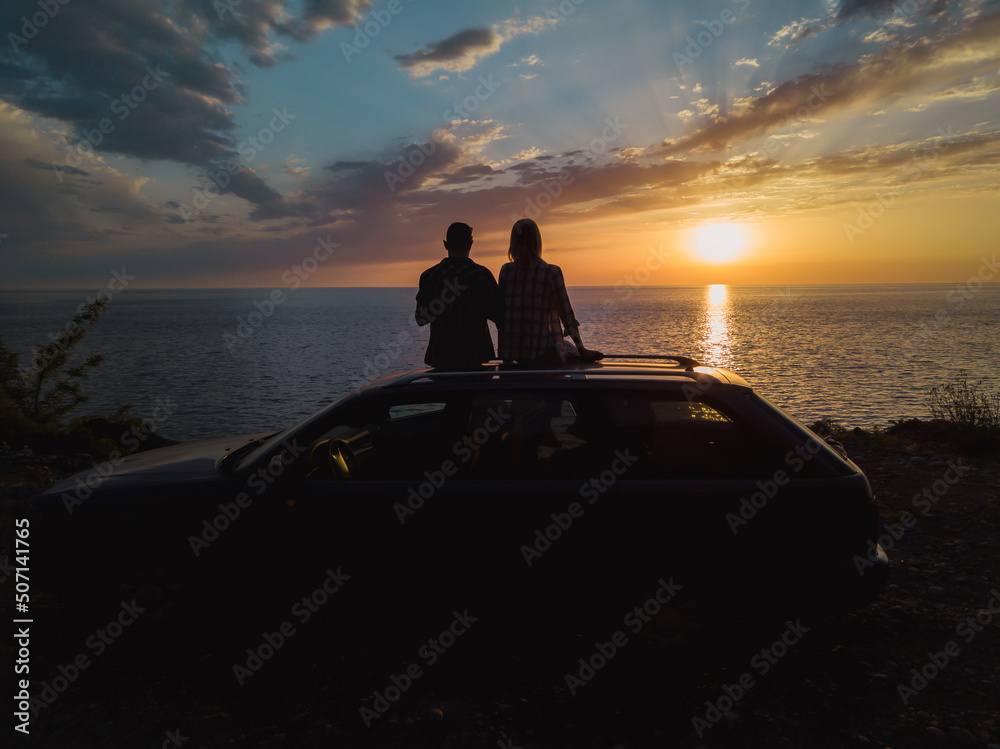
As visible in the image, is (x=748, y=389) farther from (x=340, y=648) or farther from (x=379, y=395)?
(x=340, y=648)

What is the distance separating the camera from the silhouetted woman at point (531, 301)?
456 centimetres

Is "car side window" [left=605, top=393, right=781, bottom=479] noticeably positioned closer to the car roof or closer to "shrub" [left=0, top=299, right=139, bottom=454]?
the car roof

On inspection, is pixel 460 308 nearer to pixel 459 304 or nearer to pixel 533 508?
pixel 459 304

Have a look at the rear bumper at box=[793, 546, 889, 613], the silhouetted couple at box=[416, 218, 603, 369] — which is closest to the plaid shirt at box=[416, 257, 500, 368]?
the silhouetted couple at box=[416, 218, 603, 369]

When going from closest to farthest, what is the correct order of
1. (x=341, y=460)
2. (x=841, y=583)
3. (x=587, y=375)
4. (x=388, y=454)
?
(x=841, y=583), (x=587, y=375), (x=341, y=460), (x=388, y=454)

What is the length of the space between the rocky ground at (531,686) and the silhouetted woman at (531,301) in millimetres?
2234

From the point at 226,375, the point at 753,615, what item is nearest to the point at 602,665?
the point at 753,615

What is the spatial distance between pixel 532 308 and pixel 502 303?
0.27 meters

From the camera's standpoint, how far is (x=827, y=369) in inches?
1148

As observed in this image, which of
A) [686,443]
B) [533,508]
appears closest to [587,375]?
[686,443]

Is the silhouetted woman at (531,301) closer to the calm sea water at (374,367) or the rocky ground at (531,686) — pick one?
the rocky ground at (531,686)

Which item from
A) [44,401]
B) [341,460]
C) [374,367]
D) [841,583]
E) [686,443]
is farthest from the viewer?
[374,367]

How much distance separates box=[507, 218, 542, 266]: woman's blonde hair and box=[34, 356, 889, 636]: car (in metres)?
1.63

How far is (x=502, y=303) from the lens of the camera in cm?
466
